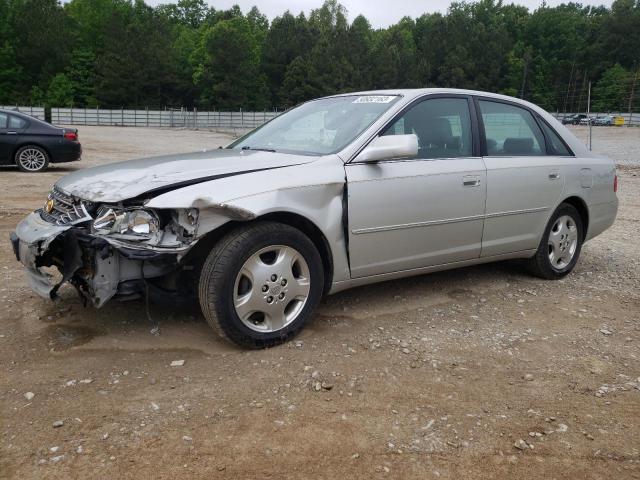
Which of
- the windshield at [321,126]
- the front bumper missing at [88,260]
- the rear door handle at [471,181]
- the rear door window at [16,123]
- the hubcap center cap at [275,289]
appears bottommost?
the hubcap center cap at [275,289]

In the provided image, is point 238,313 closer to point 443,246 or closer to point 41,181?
point 443,246

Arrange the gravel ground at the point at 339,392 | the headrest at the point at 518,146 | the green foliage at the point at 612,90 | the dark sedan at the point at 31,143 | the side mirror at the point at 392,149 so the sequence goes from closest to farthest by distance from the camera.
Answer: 1. the gravel ground at the point at 339,392
2. the side mirror at the point at 392,149
3. the headrest at the point at 518,146
4. the dark sedan at the point at 31,143
5. the green foliage at the point at 612,90

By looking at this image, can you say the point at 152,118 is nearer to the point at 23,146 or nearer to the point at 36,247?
the point at 23,146

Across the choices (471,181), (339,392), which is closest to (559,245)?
(471,181)

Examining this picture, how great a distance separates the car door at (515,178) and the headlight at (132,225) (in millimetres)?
2526

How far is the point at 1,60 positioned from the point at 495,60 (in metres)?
70.3

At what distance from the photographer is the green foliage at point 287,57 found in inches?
3027

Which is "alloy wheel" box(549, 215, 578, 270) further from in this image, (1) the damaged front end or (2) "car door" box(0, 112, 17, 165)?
(2) "car door" box(0, 112, 17, 165)

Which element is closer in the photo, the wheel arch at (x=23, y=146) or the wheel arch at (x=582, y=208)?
the wheel arch at (x=582, y=208)

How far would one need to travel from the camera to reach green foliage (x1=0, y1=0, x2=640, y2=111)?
252ft

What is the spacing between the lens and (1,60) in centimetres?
7362

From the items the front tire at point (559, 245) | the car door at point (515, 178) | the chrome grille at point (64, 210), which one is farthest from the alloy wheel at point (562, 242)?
the chrome grille at point (64, 210)

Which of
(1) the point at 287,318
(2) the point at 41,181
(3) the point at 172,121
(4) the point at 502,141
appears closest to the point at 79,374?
(1) the point at 287,318

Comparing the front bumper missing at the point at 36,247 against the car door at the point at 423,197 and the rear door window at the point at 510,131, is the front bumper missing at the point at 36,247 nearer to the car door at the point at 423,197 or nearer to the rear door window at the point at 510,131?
the car door at the point at 423,197
